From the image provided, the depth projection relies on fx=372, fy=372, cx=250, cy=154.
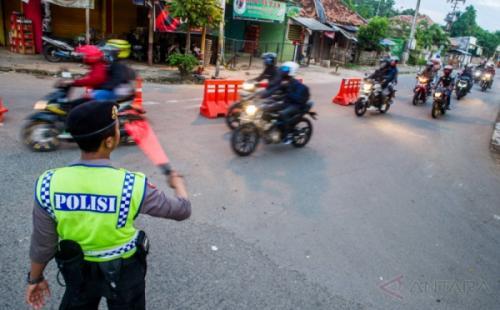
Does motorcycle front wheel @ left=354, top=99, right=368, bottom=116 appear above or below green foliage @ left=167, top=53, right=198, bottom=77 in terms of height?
below

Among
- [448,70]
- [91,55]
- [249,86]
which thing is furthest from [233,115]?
[448,70]

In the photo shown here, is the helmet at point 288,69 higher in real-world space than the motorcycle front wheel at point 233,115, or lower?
higher

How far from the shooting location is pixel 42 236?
1865mm

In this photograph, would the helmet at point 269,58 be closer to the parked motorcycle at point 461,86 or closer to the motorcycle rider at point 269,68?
the motorcycle rider at point 269,68

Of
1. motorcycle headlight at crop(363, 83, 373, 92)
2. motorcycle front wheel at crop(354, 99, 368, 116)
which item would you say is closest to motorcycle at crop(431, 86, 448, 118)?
motorcycle headlight at crop(363, 83, 373, 92)

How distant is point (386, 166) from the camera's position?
732 cm

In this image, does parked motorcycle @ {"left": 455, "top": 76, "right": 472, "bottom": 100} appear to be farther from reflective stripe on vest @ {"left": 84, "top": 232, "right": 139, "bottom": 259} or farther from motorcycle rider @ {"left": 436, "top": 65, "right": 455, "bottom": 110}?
reflective stripe on vest @ {"left": 84, "top": 232, "right": 139, "bottom": 259}

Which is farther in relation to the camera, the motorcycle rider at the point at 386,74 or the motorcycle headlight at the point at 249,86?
the motorcycle rider at the point at 386,74

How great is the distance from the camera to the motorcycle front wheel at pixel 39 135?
597 cm

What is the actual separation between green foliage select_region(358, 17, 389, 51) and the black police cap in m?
31.1

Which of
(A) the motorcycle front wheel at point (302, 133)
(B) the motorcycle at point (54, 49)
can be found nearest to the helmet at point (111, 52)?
(A) the motorcycle front wheel at point (302, 133)

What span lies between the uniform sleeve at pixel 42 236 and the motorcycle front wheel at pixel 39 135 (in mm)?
4727

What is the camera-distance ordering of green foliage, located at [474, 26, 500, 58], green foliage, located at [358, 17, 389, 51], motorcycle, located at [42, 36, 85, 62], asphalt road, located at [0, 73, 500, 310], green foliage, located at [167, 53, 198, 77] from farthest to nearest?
green foliage, located at [474, 26, 500, 58]
green foliage, located at [358, 17, 389, 51]
motorcycle, located at [42, 36, 85, 62]
green foliage, located at [167, 53, 198, 77]
asphalt road, located at [0, 73, 500, 310]

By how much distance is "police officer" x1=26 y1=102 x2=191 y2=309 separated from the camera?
68.4 inches
